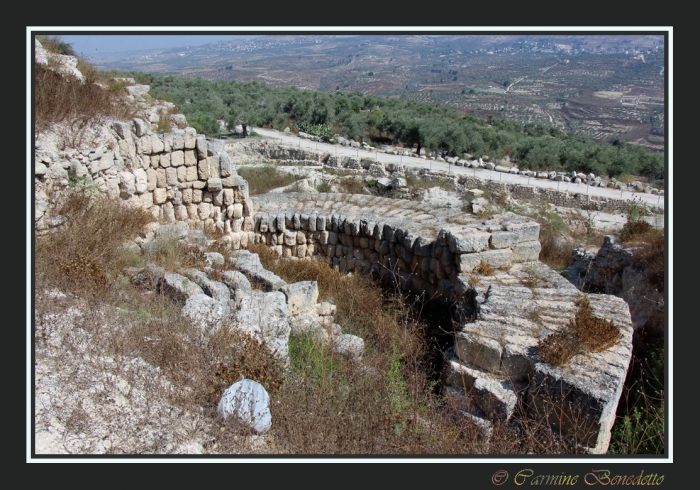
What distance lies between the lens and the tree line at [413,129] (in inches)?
892

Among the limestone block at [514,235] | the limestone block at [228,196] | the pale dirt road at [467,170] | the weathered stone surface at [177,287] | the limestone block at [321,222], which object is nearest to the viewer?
the weathered stone surface at [177,287]

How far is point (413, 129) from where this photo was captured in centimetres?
2550

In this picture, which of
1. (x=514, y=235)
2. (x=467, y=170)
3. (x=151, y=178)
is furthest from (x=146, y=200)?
(x=467, y=170)

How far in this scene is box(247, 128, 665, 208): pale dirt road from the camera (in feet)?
59.8

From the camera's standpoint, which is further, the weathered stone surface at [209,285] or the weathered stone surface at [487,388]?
the weathered stone surface at [209,285]

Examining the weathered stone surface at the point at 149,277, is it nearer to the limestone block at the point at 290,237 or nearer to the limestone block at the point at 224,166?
the limestone block at the point at 224,166

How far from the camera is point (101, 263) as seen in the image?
557 cm

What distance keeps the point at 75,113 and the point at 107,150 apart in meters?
0.78

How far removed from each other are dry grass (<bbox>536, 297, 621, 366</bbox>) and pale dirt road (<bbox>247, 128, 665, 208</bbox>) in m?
13.4

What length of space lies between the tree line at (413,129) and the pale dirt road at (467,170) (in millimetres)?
2553

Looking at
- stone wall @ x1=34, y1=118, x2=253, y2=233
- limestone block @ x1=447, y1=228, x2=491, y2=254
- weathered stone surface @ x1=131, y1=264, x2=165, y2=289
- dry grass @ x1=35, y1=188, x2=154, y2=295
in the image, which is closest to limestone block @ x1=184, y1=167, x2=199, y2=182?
stone wall @ x1=34, y1=118, x2=253, y2=233

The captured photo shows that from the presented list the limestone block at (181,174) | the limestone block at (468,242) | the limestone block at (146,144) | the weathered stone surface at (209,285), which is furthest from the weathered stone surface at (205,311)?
the limestone block at (181,174)

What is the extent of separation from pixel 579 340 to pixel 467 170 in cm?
1675

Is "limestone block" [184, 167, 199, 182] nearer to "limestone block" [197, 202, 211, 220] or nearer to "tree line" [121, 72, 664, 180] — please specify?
"limestone block" [197, 202, 211, 220]
